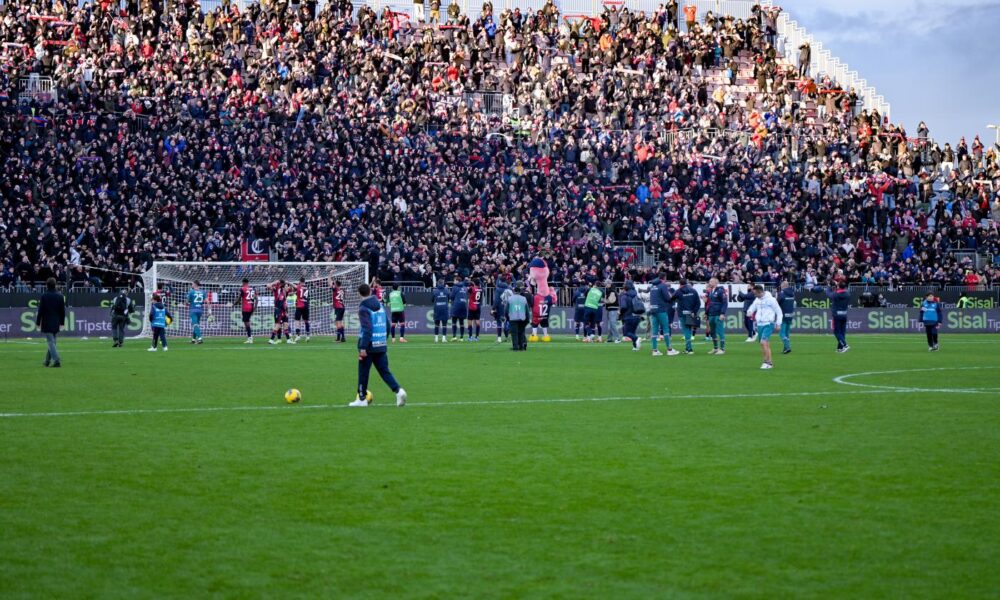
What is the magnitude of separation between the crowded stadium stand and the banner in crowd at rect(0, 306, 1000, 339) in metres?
1.35

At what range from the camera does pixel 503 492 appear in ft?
33.0

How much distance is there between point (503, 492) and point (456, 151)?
39.6 m

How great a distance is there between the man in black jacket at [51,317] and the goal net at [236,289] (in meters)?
13.7

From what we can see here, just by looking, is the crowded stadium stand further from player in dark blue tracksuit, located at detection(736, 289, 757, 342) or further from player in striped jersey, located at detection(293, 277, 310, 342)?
player in striped jersey, located at detection(293, 277, 310, 342)

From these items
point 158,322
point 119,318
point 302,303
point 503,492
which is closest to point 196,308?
point 302,303

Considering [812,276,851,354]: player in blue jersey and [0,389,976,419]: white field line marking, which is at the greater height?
[812,276,851,354]: player in blue jersey

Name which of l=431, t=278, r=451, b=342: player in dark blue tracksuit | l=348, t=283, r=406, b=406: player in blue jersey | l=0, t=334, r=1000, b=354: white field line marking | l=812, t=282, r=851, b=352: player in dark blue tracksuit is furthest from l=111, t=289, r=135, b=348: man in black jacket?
l=348, t=283, r=406, b=406: player in blue jersey

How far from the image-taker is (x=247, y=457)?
12.0m

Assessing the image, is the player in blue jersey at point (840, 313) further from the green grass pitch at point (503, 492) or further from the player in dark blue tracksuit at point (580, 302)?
the green grass pitch at point (503, 492)

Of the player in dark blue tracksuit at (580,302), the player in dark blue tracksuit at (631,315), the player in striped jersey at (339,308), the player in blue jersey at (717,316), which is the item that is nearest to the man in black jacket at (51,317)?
the player in striped jersey at (339,308)

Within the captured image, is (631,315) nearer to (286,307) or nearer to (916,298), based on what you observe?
(286,307)

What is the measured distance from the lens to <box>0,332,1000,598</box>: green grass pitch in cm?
730

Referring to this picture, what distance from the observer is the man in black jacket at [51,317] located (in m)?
25.4

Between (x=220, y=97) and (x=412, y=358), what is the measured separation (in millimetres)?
20867
